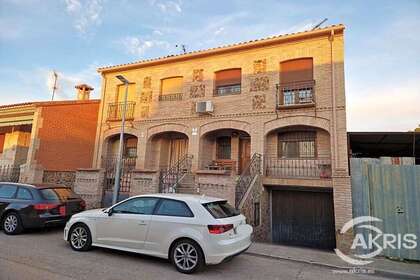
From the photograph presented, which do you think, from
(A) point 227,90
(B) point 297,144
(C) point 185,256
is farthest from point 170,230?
(A) point 227,90

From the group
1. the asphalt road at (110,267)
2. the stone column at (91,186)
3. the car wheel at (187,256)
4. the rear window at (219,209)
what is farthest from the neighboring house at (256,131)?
the car wheel at (187,256)

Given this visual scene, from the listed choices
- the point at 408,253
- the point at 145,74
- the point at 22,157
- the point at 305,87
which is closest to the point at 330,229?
the point at 408,253

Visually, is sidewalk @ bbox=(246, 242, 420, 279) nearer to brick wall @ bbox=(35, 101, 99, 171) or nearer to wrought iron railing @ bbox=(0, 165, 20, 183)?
brick wall @ bbox=(35, 101, 99, 171)

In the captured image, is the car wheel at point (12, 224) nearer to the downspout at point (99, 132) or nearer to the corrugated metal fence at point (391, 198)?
the downspout at point (99, 132)

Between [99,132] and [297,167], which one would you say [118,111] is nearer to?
[99,132]

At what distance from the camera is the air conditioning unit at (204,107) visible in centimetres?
1185

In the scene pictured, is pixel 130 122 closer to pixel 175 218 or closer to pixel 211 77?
pixel 211 77

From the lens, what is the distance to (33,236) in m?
7.07

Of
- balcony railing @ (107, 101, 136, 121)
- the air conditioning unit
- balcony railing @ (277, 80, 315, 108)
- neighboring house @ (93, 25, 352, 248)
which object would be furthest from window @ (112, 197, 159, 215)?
balcony railing @ (107, 101, 136, 121)

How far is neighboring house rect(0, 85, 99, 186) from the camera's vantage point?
12.7 m

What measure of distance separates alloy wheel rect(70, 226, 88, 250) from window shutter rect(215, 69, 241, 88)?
28.9 feet

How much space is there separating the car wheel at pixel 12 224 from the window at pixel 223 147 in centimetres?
822

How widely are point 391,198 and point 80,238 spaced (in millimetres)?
8078

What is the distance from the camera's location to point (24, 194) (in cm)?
752
